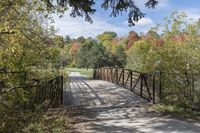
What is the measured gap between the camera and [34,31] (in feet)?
32.7

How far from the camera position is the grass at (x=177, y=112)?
8859 millimetres

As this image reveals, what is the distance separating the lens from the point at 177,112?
938 cm

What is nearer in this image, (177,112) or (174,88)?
(177,112)

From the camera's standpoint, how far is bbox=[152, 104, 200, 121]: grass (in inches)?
349

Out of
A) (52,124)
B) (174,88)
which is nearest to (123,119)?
(52,124)

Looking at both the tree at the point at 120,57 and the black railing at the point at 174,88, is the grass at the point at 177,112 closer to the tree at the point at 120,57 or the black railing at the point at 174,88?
the black railing at the point at 174,88

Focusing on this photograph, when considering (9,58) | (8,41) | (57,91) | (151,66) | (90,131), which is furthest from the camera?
(151,66)

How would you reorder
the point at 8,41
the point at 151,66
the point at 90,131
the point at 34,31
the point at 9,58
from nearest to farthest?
the point at 90,131 < the point at 9,58 < the point at 8,41 < the point at 34,31 < the point at 151,66

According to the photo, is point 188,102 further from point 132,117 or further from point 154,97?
point 132,117

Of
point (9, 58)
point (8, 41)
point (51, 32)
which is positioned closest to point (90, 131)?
point (9, 58)

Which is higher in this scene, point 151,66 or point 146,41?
point 146,41

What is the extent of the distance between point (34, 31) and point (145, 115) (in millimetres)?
4315

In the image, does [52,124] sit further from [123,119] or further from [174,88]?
[174,88]

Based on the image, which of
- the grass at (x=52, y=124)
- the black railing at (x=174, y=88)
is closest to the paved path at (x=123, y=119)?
the grass at (x=52, y=124)
